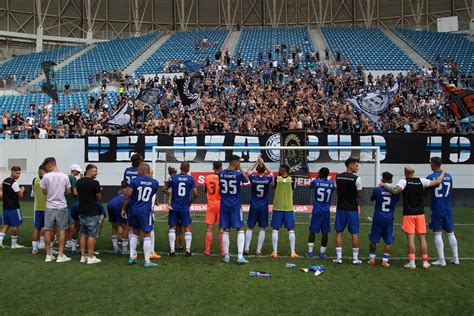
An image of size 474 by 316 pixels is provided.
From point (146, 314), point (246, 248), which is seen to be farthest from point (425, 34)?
point (146, 314)

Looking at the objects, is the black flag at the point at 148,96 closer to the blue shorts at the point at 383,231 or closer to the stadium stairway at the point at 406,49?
the blue shorts at the point at 383,231

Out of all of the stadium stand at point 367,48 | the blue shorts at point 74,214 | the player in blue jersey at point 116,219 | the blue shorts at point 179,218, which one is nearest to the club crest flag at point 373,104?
the blue shorts at point 179,218

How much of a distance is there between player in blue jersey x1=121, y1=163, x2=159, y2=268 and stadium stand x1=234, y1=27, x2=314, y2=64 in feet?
88.2

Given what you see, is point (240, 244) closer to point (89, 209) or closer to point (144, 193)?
point (144, 193)

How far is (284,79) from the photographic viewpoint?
2856cm

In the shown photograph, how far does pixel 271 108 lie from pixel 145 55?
868 inches

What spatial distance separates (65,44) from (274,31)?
79.7 ft

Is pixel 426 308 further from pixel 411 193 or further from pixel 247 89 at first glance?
pixel 247 89

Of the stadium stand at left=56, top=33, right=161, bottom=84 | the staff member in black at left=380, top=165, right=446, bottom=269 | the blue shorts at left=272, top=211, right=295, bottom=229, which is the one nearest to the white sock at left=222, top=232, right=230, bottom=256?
the blue shorts at left=272, top=211, right=295, bottom=229

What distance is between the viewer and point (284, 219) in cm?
1016

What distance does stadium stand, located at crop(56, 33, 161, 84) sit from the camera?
3791 centimetres

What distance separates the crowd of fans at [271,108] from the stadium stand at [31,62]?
13787mm

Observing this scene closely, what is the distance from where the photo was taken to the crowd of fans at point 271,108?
21.0 m

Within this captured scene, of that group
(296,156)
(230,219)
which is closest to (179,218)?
(230,219)
